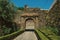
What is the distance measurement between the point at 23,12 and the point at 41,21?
483 cm

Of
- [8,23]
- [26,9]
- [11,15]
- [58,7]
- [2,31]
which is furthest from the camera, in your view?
[26,9]

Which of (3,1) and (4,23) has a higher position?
(3,1)

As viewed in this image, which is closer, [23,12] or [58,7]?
[58,7]

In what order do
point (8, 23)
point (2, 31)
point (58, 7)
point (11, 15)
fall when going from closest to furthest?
point (58, 7)
point (2, 31)
point (11, 15)
point (8, 23)

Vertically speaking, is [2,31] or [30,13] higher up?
[30,13]

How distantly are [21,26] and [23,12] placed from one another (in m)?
3.43

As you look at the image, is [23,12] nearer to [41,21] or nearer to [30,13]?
[30,13]

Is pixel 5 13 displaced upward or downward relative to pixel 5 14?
upward

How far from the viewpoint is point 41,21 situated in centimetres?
3897

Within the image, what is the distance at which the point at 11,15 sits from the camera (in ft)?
96.9

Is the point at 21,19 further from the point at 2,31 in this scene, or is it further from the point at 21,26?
the point at 2,31

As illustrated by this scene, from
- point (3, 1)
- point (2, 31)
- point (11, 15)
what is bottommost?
point (2, 31)

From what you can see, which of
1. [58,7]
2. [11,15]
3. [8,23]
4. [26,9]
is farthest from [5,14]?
[26,9]

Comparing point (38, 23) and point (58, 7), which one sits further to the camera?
point (38, 23)
